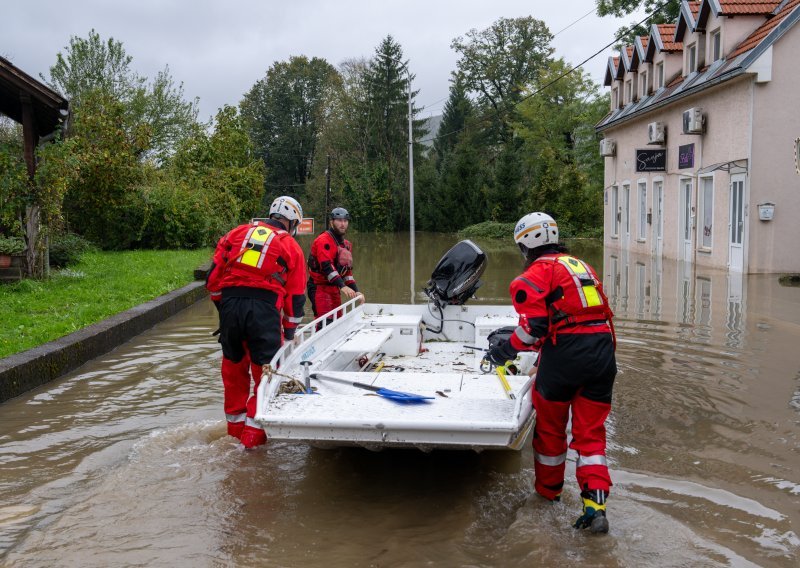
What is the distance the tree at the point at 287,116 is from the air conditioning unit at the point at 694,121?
51657 millimetres

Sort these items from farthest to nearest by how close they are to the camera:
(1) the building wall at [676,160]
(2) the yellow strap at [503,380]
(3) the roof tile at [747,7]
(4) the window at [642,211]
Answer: (4) the window at [642,211] < (3) the roof tile at [747,7] < (1) the building wall at [676,160] < (2) the yellow strap at [503,380]

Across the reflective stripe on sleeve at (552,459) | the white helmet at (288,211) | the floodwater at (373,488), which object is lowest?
the floodwater at (373,488)

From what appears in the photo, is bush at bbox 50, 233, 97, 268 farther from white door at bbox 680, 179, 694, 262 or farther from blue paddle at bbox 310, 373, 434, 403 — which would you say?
white door at bbox 680, 179, 694, 262

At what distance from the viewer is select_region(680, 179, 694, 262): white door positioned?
75.3 feet

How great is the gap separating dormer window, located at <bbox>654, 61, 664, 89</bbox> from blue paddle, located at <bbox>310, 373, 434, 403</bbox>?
23.9 m

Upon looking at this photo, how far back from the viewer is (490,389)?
616cm

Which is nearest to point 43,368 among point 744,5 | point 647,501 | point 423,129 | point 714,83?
point 647,501

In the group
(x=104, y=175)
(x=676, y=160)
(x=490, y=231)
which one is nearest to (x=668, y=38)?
(x=676, y=160)

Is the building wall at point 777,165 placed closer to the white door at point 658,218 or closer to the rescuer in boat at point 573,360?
the white door at point 658,218

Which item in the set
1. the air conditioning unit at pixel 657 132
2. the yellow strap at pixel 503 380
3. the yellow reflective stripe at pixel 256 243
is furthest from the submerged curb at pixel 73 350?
the air conditioning unit at pixel 657 132

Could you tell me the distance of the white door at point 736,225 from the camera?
19453 millimetres

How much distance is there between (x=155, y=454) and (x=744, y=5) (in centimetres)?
2024

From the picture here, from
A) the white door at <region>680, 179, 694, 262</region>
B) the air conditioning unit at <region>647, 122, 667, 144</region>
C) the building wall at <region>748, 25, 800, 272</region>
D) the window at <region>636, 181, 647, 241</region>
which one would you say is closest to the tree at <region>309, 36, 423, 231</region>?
the window at <region>636, 181, 647, 241</region>

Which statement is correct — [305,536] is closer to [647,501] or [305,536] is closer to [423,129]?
[647,501]
